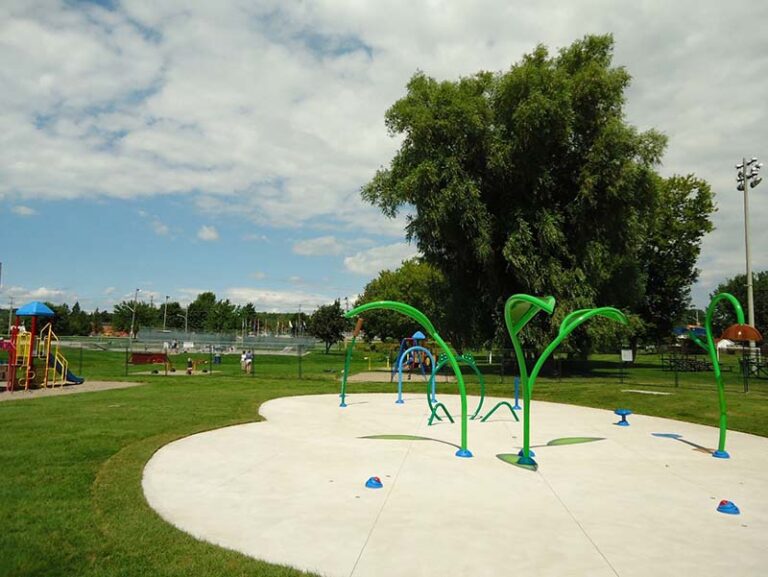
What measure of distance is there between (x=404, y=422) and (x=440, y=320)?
16320 mm

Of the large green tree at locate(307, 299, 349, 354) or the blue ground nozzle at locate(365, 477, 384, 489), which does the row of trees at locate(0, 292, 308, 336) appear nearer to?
the large green tree at locate(307, 299, 349, 354)

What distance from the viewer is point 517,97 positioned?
81.4 ft

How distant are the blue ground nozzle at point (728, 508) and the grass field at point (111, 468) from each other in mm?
4708

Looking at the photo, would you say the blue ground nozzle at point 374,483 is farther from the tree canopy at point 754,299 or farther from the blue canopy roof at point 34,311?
the tree canopy at point 754,299

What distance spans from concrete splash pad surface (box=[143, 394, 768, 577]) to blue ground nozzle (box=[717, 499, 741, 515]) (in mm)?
121

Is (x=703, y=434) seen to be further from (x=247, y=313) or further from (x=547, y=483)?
(x=247, y=313)

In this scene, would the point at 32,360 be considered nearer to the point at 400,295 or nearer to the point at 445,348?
the point at 445,348

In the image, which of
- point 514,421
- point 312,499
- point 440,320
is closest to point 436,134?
point 440,320

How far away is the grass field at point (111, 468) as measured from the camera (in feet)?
13.8

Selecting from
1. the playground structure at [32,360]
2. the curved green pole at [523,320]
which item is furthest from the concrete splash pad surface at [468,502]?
the playground structure at [32,360]

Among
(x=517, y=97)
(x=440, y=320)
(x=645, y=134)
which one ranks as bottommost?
(x=440, y=320)

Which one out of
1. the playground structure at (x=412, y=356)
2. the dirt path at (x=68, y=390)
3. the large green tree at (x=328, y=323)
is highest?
the large green tree at (x=328, y=323)

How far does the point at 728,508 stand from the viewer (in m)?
5.75

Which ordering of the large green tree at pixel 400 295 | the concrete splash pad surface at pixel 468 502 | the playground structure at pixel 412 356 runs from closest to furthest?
1. the concrete splash pad surface at pixel 468 502
2. the playground structure at pixel 412 356
3. the large green tree at pixel 400 295
